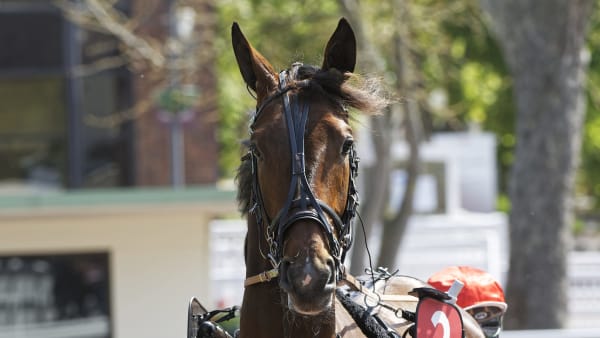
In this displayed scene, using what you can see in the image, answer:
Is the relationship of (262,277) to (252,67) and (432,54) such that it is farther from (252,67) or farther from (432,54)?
(432,54)

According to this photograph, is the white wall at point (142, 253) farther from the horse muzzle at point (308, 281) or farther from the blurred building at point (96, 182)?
the horse muzzle at point (308, 281)

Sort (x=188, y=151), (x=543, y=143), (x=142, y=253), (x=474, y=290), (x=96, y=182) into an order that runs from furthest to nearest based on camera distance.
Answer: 1. (x=188, y=151)
2. (x=96, y=182)
3. (x=142, y=253)
4. (x=543, y=143)
5. (x=474, y=290)

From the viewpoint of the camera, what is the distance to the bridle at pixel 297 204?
327 cm

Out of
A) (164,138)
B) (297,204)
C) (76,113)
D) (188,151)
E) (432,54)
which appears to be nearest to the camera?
(297,204)

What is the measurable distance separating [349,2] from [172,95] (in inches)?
101

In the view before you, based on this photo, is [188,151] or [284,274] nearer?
[284,274]

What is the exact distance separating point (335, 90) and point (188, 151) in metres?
14.8

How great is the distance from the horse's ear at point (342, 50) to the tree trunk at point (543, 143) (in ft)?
28.6

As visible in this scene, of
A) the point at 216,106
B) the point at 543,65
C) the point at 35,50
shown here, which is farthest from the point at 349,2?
the point at 35,50

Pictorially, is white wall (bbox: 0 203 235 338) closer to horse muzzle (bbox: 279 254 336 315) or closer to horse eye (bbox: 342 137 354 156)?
horse eye (bbox: 342 137 354 156)

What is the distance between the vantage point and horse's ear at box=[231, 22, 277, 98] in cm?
365

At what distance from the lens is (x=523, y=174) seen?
488 inches

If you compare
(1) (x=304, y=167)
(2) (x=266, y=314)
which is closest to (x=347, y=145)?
(1) (x=304, y=167)

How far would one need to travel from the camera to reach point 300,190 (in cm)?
329
